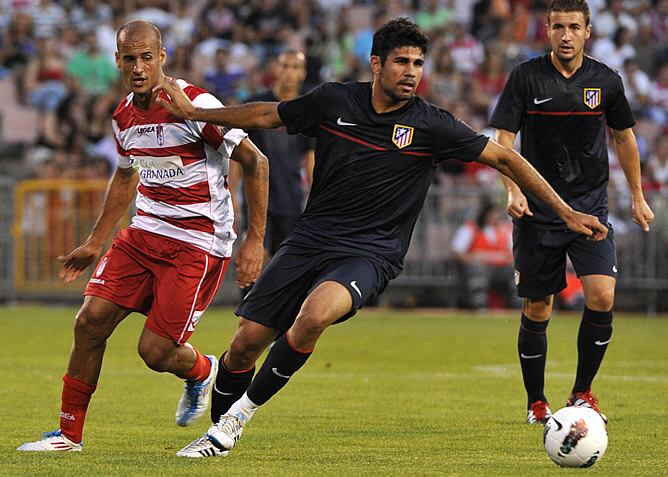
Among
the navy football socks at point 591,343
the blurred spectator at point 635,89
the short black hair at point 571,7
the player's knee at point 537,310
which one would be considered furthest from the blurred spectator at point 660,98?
the navy football socks at point 591,343

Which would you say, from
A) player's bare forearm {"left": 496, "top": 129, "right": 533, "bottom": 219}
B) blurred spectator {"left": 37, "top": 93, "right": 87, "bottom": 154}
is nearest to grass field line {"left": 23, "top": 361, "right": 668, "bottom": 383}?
player's bare forearm {"left": 496, "top": 129, "right": 533, "bottom": 219}

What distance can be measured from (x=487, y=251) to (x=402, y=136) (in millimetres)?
12639

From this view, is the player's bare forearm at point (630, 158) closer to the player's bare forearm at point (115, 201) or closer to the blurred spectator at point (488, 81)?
the player's bare forearm at point (115, 201)

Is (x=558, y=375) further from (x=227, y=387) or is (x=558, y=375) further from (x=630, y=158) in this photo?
(x=227, y=387)

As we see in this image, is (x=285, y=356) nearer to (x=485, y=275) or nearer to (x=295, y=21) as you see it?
(x=485, y=275)

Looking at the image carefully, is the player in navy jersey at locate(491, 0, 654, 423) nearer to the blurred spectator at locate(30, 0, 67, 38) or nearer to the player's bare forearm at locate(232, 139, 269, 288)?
the player's bare forearm at locate(232, 139, 269, 288)

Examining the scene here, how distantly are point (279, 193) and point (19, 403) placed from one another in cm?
380

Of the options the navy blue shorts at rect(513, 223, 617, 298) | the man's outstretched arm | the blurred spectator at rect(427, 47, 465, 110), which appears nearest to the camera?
the man's outstretched arm

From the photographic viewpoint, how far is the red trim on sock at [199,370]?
8.35 m

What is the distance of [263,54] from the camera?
25.0 metres

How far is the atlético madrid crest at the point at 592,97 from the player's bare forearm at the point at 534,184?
5.97 feet

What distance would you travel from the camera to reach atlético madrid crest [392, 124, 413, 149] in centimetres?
742

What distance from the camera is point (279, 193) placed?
42.0 ft

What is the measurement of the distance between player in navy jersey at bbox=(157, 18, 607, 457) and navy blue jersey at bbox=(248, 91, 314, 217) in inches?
198
